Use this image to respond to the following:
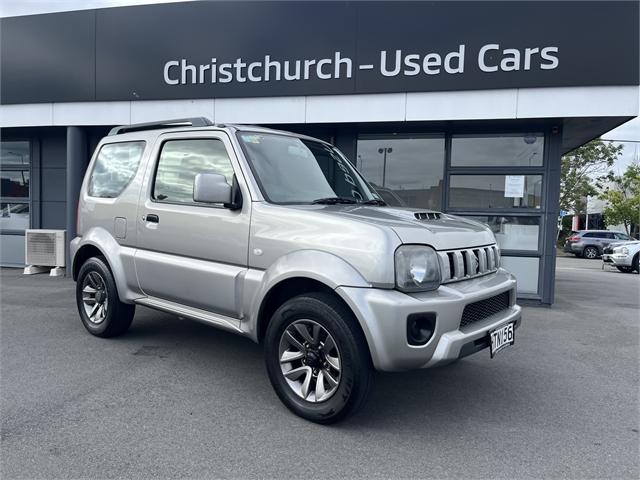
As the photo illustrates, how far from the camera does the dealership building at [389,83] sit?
670cm

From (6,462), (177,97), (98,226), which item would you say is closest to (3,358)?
(98,226)

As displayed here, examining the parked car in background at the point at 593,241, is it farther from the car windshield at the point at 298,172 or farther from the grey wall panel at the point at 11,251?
the grey wall panel at the point at 11,251

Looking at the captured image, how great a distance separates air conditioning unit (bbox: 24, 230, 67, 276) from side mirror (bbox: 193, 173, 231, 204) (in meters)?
7.13

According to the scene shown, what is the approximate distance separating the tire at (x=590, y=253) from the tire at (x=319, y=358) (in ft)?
79.8

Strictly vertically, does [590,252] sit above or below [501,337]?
below

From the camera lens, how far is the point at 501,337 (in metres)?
3.28

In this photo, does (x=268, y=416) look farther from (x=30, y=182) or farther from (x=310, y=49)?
(x=30, y=182)

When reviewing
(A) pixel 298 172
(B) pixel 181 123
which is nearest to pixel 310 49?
(B) pixel 181 123

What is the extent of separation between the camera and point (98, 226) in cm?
478

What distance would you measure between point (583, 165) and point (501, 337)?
29.9 metres

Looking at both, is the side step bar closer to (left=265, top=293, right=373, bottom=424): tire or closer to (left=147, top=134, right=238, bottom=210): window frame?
(left=265, top=293, right=373, bottom=424): tire

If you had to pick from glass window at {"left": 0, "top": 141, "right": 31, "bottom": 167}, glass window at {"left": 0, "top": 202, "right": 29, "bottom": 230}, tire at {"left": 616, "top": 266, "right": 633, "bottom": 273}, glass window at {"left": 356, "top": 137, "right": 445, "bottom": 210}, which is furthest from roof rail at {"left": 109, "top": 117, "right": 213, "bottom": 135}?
tire at {"left": 616, "top": 266, "right": 633, "bottom": 273}

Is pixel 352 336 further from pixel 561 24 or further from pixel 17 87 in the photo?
pixel 17 87

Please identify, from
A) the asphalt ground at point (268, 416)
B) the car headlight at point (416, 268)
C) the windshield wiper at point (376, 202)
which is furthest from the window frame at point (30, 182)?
the car headlight at point (416, 268)
